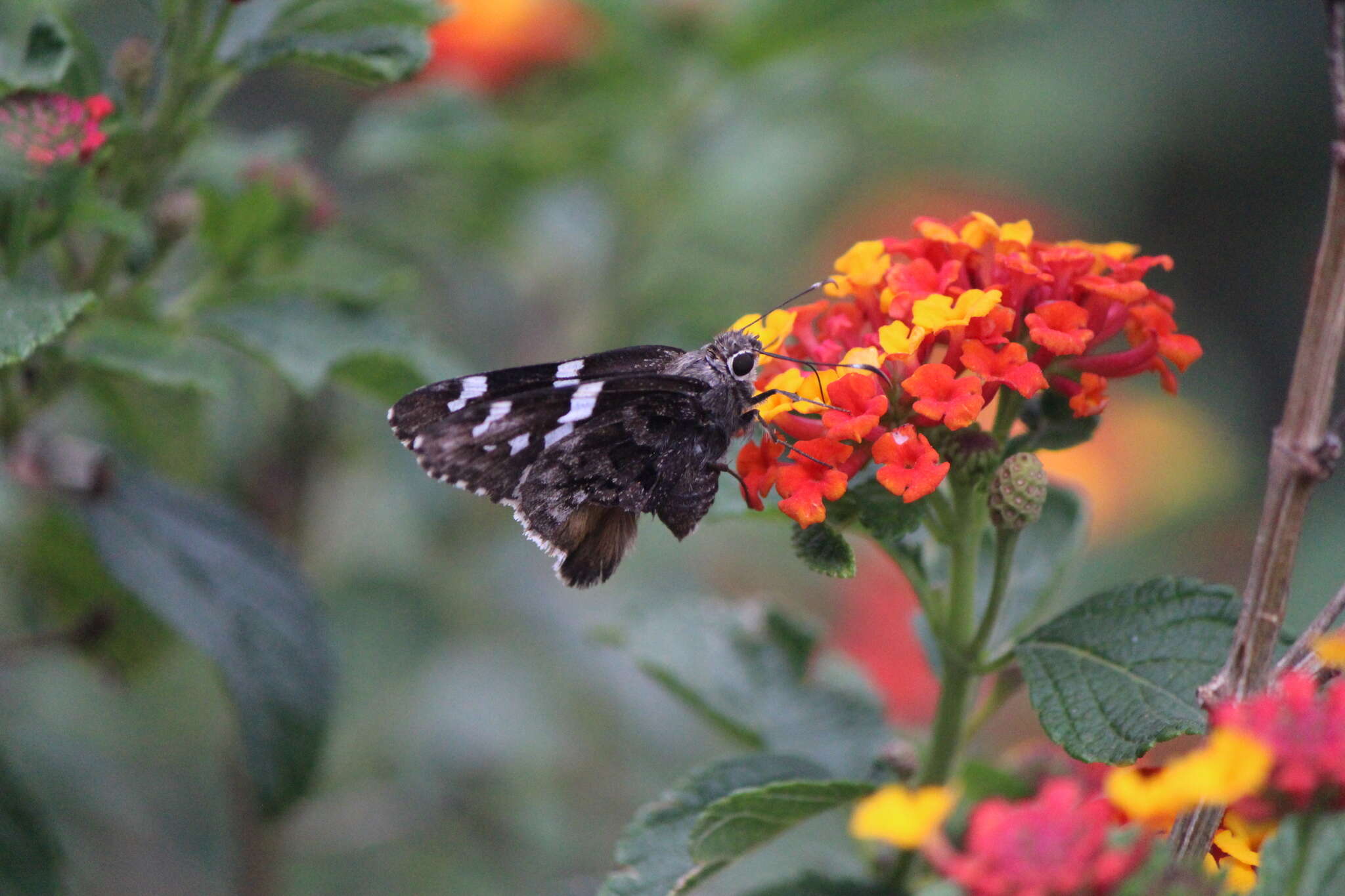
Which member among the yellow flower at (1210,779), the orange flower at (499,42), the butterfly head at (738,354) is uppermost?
the orange flower at (499,42)

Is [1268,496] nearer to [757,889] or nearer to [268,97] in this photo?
[757,889]

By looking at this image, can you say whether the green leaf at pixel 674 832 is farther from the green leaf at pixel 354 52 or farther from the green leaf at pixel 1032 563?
the green leaf at pixel 354 52

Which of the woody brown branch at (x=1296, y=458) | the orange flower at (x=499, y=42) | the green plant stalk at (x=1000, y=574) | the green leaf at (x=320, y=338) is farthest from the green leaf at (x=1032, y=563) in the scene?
the orange flower at (x=499, y=42)

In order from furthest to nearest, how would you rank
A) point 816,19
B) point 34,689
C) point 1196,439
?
point 1196,439 → point 34,689 → point 816,19

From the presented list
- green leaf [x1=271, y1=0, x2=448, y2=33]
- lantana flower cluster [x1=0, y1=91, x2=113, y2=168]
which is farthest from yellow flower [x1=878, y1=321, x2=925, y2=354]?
lantana flower cluster [x1=0, y1=91, x2=113, y2=168]

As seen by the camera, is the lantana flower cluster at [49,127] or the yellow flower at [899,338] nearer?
the yellow flower at [899,338]

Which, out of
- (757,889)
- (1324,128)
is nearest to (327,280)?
(757,889)
